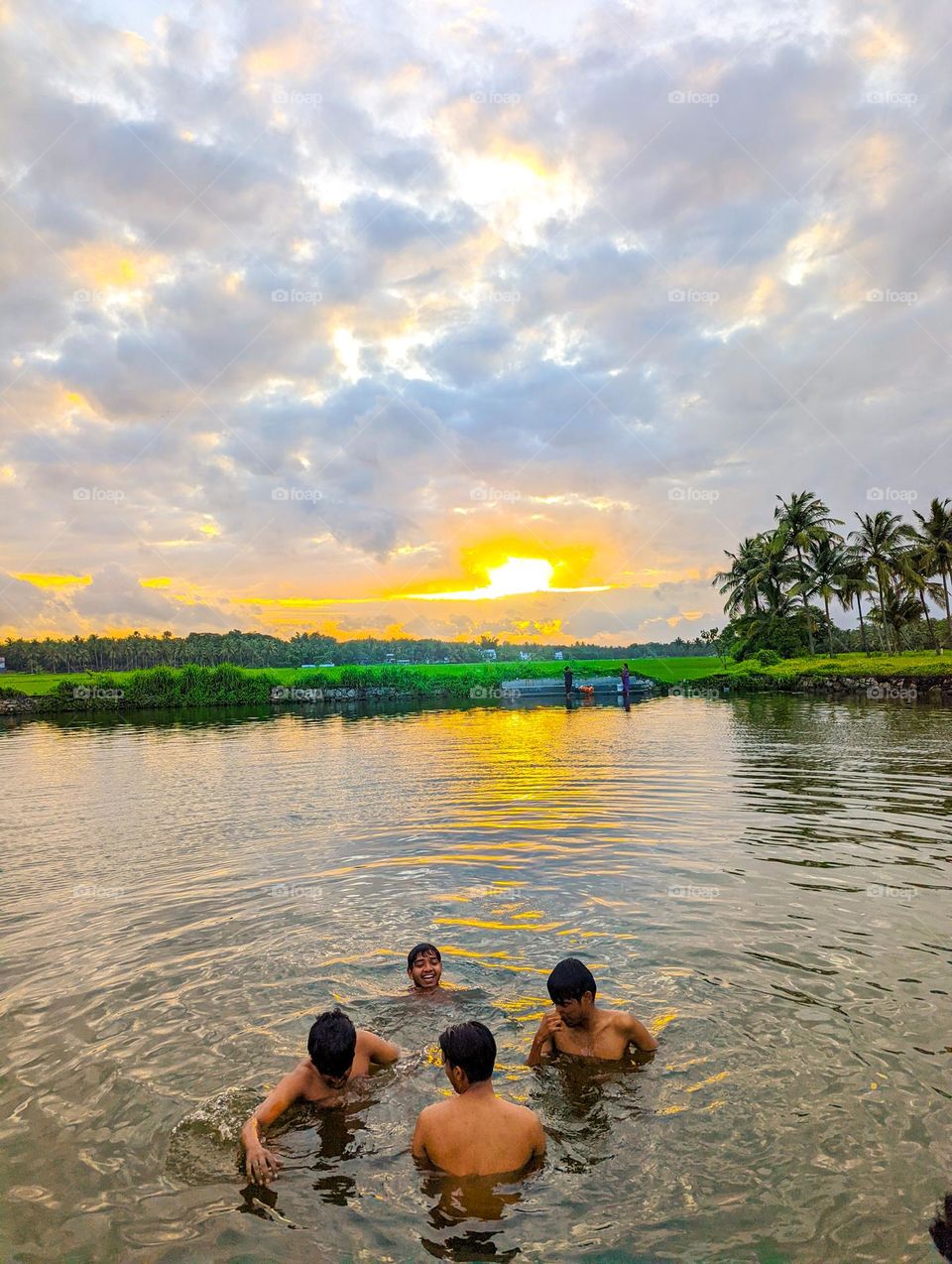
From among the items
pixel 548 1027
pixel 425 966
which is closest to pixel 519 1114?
pixel 548 1027

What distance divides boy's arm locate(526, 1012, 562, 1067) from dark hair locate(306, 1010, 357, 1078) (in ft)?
5.52

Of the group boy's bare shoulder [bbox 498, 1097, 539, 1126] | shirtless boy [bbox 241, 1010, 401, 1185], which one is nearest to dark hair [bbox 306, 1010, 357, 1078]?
shirtless boy [bbox 241, 1010, 401, 1185]

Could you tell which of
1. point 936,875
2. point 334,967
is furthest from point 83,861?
point 936,875

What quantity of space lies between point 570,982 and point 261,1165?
2.77 meters

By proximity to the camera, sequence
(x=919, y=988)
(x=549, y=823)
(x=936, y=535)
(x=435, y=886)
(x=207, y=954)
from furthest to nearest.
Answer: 1. (x=936, y=535)
2. (x=549, y=823)
3. (x=435, y=886)
4. (x=207, y=954)
5. (x=919, y=988)

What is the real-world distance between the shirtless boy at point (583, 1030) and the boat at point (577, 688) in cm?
7565

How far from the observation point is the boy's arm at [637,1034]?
6980mm

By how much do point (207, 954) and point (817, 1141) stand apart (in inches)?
303

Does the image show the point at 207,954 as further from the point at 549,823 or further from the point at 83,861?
the point at 549,823

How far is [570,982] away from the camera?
6656mm

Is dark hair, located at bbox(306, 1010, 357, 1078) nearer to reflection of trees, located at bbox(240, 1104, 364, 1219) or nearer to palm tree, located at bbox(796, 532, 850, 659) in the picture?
reflection of trees, located at bbox(240, 1104, 364, 1219)

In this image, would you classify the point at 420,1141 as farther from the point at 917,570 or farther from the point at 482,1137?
the point at 917,570

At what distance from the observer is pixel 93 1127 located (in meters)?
6.40

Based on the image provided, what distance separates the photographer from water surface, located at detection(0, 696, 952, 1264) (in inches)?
203
